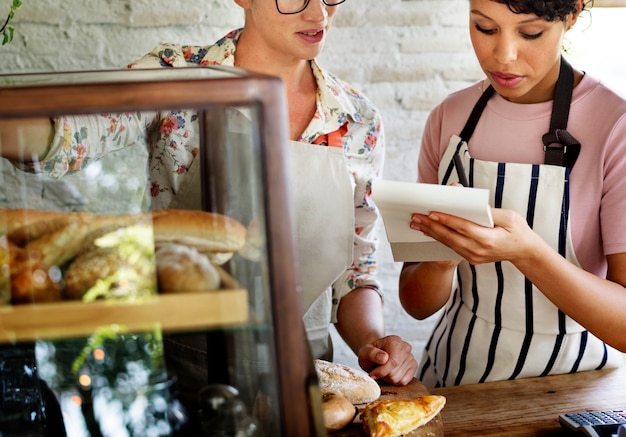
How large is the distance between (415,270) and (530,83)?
51cm

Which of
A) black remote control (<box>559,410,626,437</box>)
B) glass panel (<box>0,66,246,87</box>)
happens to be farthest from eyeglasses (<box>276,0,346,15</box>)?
black remote control (<box>559,410,626,437</box>)

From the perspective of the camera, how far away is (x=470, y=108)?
1734 mm

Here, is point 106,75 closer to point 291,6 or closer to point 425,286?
point 291,6

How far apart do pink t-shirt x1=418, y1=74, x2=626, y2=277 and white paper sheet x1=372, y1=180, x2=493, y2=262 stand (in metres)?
0.34

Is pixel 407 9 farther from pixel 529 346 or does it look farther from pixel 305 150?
pixel 529 346

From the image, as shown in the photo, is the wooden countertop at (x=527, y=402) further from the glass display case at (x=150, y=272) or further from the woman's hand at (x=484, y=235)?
the glass display case at (x=150, y=272)

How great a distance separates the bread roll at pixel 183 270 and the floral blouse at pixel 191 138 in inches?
6.3

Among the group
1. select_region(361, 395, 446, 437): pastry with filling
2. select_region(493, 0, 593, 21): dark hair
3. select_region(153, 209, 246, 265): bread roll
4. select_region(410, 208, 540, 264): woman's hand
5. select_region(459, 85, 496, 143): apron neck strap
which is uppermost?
select_region(493, 0, 593, 21): dark hair

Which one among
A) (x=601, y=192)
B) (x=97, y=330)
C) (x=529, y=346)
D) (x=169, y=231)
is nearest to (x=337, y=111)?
(x=601, y=192)

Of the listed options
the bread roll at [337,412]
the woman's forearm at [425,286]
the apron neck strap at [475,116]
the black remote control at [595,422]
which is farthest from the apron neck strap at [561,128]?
the bread roll at [337,412]

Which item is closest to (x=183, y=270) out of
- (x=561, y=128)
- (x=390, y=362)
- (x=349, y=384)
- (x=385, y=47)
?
(x=349, y=384)

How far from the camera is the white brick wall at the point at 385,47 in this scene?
2.08 metres

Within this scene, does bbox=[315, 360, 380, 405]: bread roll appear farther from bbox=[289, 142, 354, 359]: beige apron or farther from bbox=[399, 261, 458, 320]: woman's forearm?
bbox=[399, 261, 458, 320]: woman's forearm

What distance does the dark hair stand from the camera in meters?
1.38
